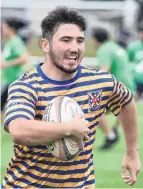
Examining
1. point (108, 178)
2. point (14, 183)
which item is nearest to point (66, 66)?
point (14, 183)

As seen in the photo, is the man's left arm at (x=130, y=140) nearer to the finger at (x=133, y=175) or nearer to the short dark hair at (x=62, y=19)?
the finger at (x=133, y=175)

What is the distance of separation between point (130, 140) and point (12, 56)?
760 centimetres

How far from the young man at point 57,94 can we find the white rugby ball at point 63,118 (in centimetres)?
8

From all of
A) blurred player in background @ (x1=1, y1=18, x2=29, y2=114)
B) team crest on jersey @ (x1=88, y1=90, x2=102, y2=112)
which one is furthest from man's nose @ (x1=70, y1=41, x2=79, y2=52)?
blurred player in background @ (x1=1, y1=18, x2=29, y2=114)

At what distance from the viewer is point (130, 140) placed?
15.9ft

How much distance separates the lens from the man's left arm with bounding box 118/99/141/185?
4762 mm

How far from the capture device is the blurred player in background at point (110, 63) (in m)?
10.6

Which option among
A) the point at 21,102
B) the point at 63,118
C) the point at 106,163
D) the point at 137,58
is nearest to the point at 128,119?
the point at 63,118

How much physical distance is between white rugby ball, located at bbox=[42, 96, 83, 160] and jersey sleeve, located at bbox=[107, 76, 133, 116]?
467 mm

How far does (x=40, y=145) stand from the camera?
170 inches

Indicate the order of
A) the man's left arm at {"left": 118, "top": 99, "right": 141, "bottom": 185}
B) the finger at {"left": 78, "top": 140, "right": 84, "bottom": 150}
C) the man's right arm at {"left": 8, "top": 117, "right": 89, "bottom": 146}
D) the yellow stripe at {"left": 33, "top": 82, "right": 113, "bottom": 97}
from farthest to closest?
the man's left arm at {"left": 118, "top": 99, "right": 141, "bottom": 185}
the yellow stripe at {"left": 33, "top": 82, "right": 113, "bottom": 97}
the finger at {"left": 78, "top": 140, "right": 84, "bottom": 150}
the man's right arm at {"left": 8, "top": 117, "right": 89, "bottom": 146}

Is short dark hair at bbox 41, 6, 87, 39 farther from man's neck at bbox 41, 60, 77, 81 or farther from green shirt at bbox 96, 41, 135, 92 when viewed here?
green shirt at bbox 96, 41, 135, 92

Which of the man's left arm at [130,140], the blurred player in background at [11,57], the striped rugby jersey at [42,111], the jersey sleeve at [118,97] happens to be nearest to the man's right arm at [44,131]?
the striped rugby jersey at [42,111]

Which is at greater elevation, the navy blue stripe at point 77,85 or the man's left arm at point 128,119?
the navy blue stripe at point 77,85
